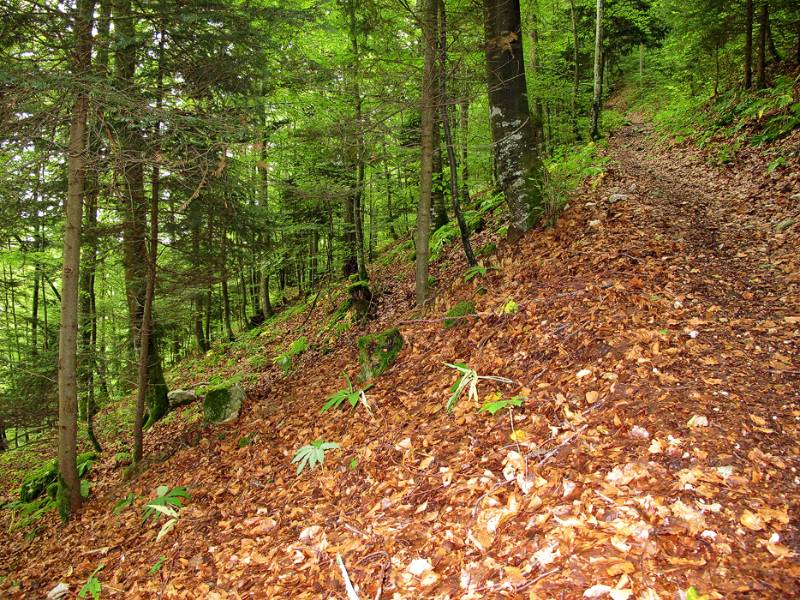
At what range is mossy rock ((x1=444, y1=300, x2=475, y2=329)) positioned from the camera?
20.4 feet

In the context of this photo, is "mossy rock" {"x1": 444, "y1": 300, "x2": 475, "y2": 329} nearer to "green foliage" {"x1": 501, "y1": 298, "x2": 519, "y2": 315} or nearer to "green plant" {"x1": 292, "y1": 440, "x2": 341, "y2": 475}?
"green foliage" {"x1": 501, "y1": 298, "x2": 519, "y2": 315}

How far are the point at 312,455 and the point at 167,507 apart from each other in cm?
239

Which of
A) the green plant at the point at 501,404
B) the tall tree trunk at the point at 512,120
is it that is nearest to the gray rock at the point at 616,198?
the tall tree trunk at the point at 512,120

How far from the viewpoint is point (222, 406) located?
8.12 m

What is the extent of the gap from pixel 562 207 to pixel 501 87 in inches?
90.1

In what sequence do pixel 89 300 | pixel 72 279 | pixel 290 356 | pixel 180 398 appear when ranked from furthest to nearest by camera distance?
pixel 89 300
pixel 180 398
pixel 290 356
pixel 72 279

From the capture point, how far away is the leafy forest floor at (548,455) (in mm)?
2590

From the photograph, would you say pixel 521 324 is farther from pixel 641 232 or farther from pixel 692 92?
pixel 692 92

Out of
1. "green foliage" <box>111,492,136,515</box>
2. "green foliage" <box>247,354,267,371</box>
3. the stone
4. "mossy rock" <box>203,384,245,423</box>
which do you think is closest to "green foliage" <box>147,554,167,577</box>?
"green foliage" <box>111,492,136,515</box>

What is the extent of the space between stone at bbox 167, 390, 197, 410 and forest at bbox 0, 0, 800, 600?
0.13m

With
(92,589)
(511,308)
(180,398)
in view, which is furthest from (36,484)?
(511,308)

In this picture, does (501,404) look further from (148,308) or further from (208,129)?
(148,308)

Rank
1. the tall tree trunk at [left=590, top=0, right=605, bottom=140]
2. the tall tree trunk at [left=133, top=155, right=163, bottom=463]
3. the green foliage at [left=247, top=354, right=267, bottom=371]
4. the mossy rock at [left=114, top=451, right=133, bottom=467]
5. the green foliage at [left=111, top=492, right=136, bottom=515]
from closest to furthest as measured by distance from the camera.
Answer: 1. the green foliage at [left=111, top=492, right=136, bottom=515]
2. the tall tree trunk at [left=133, top=155, right=163, bottom=463]
3. the mossy rock at [left=114, top=451, right=133, bottom=467]
4. the green foliage at [left=247, top=354, right=267, bottom=371]
5. the tall tree trunk at [left=590, top=0, right=605, bottom=140]

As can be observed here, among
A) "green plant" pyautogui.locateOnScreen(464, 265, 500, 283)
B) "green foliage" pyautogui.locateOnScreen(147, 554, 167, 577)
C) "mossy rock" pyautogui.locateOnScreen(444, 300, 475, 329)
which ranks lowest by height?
"green foliage" pyautogui.locateOnScreen(147, 554, 167, 577)
